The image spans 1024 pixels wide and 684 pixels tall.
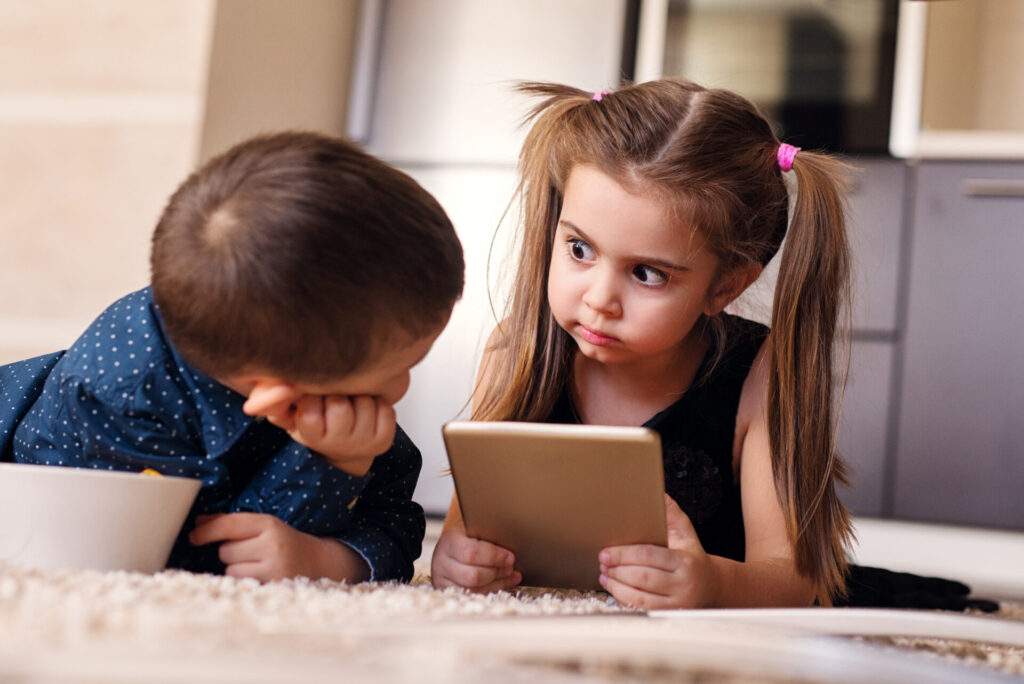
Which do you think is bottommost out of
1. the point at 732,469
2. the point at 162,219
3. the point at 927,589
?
the point at 927,589

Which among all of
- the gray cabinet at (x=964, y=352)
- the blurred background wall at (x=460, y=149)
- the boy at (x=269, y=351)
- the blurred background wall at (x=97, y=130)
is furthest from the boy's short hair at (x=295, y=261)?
the gray cabinet at (x=964, y=352)

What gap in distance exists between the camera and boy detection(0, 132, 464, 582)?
26.4 inches

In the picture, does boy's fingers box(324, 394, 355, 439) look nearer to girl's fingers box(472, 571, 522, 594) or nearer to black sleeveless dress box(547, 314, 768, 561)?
girl's fingers box(472, 571, 522, 594)

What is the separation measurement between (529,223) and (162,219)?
0.51 metres

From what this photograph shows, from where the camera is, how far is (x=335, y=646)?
0.44 m

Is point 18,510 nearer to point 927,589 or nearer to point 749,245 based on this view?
point 749,245

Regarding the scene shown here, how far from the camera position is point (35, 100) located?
6.75ft

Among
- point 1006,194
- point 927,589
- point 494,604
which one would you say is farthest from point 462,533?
point 1006,194

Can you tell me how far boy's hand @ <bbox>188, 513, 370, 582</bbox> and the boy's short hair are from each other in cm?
11

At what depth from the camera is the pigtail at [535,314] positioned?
1117 mm

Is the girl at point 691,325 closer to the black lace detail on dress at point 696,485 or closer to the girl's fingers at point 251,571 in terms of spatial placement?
the black lace detail on dress at point 696,485

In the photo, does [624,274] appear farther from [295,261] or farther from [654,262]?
[295,261]

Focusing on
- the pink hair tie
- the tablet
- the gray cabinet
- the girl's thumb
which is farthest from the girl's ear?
the gray cabinet

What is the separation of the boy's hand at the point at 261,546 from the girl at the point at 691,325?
138mm
